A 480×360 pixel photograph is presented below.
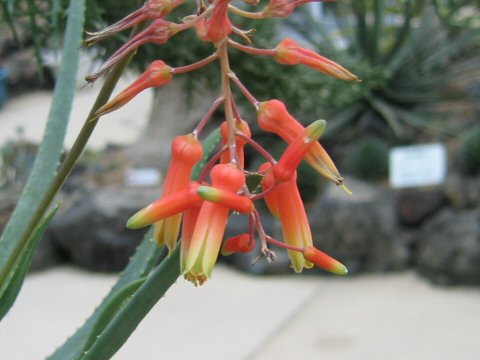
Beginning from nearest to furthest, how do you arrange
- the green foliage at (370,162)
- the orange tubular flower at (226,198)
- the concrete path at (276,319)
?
the orange tubular flower at (226,198) → the concrete path at (276,319) → the green foliage at (370,162)

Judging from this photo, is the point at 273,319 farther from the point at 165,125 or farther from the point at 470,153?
the point at 165,125

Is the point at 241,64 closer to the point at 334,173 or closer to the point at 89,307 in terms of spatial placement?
the point at 89,307

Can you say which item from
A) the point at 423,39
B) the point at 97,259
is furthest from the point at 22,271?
the point at 423,39

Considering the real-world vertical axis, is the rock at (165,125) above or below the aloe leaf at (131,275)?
below

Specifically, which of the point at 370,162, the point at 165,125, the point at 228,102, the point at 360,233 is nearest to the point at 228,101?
the point at 228,102

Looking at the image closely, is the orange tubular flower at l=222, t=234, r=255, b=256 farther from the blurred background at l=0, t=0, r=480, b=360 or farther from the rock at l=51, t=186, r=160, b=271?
the rock at l=51, t=186, r=160, b=271

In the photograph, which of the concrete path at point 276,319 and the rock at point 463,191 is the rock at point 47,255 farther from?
the rock at point 463,191

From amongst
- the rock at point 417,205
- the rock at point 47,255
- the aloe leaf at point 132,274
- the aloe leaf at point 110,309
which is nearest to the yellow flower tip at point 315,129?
the aloe leaf at point 110,309
